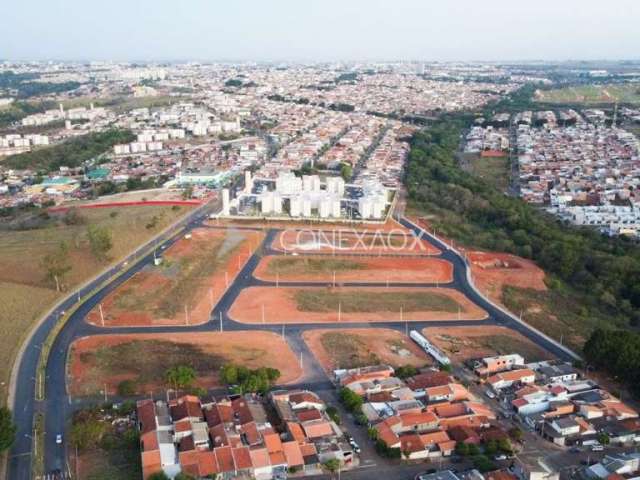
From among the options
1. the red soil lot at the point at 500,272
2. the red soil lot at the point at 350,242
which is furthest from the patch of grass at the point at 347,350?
the red soil lot at the point at 350,242

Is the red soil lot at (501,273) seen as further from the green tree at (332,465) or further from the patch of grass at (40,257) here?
the patch of grass at (40,257)

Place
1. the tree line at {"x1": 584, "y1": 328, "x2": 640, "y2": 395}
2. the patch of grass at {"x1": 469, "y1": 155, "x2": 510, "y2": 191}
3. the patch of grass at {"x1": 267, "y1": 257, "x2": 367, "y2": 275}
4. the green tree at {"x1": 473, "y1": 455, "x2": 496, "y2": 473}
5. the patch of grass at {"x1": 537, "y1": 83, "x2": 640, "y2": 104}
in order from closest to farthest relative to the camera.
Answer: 1. the green tree at {"x1": 473, "y1": 455, "x2": 496, "y2": 473}
2. the tree line at {"x1": 584, "y1": 328, "x2": 640, "y2": 395}
3. the patch of grass at {"x1": 267, "y1": 257, "x2": 367, "y2": 275}
4. the patch of grass at {"x1": 469, "y1": 155, "x2": 510, "y2": 191}
5. the patch of grass at {"x1": 537, "y1": 83, "x2": 640, "y2": 104}

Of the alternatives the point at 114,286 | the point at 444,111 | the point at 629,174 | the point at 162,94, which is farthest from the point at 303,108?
the point at 114,286

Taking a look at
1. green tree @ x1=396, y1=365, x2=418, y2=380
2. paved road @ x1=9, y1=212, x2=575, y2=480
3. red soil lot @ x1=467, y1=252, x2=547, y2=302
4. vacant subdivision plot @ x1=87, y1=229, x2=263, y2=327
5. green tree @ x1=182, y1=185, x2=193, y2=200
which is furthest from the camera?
green tree @ x1=182, y1=185, x2=193, y2=200

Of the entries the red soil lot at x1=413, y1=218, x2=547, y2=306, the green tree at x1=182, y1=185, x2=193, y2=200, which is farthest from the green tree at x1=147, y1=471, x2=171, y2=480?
the green tree at x1=182, y1=185, x2=193, y2=200

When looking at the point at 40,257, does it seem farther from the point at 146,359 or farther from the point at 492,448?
the point at 492,448

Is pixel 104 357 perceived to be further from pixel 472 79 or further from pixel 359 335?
pixel 472 79

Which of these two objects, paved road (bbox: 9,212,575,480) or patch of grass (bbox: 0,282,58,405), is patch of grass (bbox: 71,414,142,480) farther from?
patch of grass (bbox: 0,282,58,405)
